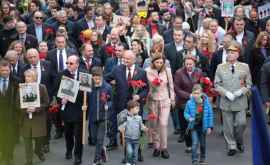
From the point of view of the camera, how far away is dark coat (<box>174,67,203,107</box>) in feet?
35.3

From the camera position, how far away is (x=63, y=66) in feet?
37.9

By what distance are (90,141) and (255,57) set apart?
355 cm

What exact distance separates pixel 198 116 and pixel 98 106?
1548mm

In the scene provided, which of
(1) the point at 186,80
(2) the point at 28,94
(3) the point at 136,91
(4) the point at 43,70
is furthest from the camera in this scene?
(4) the point at 43,70

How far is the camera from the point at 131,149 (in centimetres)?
991

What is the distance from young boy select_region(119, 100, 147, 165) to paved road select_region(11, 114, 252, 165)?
643mm

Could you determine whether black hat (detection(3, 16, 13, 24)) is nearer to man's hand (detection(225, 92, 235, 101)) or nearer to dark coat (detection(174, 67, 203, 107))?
Answer: dark coat (detection(174, 67, 203, 107))

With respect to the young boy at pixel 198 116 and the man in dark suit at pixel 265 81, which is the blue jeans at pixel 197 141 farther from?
the man in dark suit at pixel 265 81

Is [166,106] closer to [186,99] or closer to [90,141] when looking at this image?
[186,99]

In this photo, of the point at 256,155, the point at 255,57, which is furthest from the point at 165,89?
the point at 256,155

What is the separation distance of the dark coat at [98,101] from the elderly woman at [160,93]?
79 cm

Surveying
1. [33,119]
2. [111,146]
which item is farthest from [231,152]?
[33,119]

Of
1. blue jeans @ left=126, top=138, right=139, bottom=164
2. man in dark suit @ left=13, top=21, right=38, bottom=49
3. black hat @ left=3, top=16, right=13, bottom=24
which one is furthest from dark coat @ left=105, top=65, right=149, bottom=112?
black hat @ left=3, top=16, right=13, bottom=24

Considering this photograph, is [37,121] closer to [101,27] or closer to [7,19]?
[101,27]
